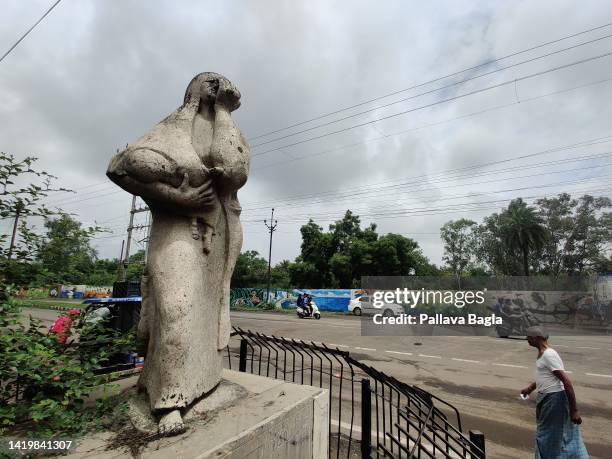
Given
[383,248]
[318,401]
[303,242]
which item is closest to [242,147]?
[318,401]

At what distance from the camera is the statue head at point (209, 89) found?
2.98 m

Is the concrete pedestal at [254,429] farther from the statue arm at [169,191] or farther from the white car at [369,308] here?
the white car at [369,308]

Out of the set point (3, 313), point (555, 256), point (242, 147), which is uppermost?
point (555, 256)

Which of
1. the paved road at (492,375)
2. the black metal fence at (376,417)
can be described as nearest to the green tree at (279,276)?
the paved road at (492,375)

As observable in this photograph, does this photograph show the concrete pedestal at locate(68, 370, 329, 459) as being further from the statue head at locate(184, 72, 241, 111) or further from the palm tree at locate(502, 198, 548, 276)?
the palm tree at locate(502, 198, 548, 276)

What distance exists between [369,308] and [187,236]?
24.2 metres

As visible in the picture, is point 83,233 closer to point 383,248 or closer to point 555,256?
point 383,248

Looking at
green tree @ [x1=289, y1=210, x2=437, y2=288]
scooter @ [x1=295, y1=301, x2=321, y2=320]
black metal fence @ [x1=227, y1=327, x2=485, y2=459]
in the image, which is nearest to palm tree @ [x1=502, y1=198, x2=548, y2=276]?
green tree @ [x1=289, y1=210, x2=437, y2=288]

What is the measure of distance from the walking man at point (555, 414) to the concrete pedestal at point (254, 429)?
223 cm

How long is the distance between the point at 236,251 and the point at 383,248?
98.2ft

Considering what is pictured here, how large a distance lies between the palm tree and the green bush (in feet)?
128

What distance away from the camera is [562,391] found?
140 inches

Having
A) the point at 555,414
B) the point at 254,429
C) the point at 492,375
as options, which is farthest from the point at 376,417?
the point at 492,375

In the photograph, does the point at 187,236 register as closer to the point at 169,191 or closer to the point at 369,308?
the point at 169,191
